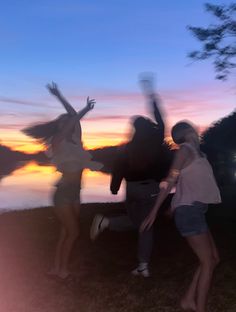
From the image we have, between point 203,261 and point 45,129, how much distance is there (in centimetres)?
254

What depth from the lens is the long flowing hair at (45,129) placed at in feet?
20.6

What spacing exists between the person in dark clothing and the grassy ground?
0.51 metres

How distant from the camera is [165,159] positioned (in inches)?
256

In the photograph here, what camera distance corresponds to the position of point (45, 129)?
631 centimetres

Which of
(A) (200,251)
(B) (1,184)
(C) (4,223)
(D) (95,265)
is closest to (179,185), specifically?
(A) (200,251)

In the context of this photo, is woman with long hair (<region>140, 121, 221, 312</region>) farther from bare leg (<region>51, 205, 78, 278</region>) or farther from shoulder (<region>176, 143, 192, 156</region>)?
bare leg (<region>51, 205, 78, 278</region>)

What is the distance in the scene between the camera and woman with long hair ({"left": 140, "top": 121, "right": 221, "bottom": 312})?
189 inches

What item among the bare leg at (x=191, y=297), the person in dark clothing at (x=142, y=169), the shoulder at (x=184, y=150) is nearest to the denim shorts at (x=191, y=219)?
the shoulder at (x=184, y=150)

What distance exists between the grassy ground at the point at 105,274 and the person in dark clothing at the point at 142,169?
1.68ft

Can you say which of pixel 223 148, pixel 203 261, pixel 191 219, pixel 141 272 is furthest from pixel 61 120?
pixel 223 148

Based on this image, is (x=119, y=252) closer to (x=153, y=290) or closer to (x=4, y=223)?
(x=153, y=290)

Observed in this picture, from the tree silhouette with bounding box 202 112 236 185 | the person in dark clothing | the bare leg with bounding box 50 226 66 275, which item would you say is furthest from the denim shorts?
the tree silhouette with bounding box 202 112 236 185

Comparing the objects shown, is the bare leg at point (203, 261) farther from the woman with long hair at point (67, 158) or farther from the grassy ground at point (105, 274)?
the woman with long hair at point (67, 158)

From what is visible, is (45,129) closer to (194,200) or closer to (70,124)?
(70,124)
